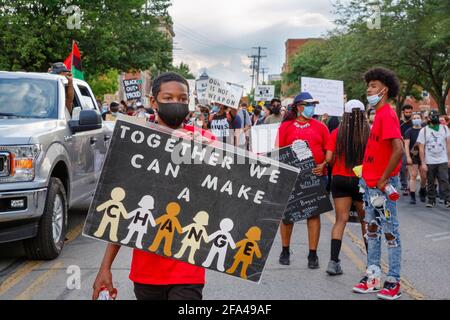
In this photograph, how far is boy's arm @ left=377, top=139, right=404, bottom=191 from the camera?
509 cm

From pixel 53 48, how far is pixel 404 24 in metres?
17.6

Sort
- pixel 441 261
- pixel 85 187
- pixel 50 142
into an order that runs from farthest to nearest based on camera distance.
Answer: pixel 85 187 < pixel 441 261 < pixel 50 142

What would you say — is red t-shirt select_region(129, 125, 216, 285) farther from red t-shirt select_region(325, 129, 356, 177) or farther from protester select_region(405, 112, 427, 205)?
protester select_region(405, 112, 427, 205)

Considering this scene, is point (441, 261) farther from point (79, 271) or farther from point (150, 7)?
point (150, 7)

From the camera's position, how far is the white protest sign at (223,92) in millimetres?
12445

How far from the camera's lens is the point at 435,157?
40.5 feet

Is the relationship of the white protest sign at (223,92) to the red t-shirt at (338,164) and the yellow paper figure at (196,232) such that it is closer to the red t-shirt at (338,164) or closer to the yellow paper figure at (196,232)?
the red t-shirt at (338,164)

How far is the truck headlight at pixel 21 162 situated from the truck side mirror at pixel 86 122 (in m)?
1.06

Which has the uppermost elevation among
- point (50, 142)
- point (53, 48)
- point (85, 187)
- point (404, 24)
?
point (404, 24)

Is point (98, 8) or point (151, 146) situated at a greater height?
point (98, 8)

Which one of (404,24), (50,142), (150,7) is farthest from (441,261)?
(150,7)

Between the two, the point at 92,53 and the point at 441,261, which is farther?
the point at 92,53

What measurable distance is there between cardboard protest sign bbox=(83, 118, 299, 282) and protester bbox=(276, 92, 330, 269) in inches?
143

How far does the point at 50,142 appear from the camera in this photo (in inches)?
255
